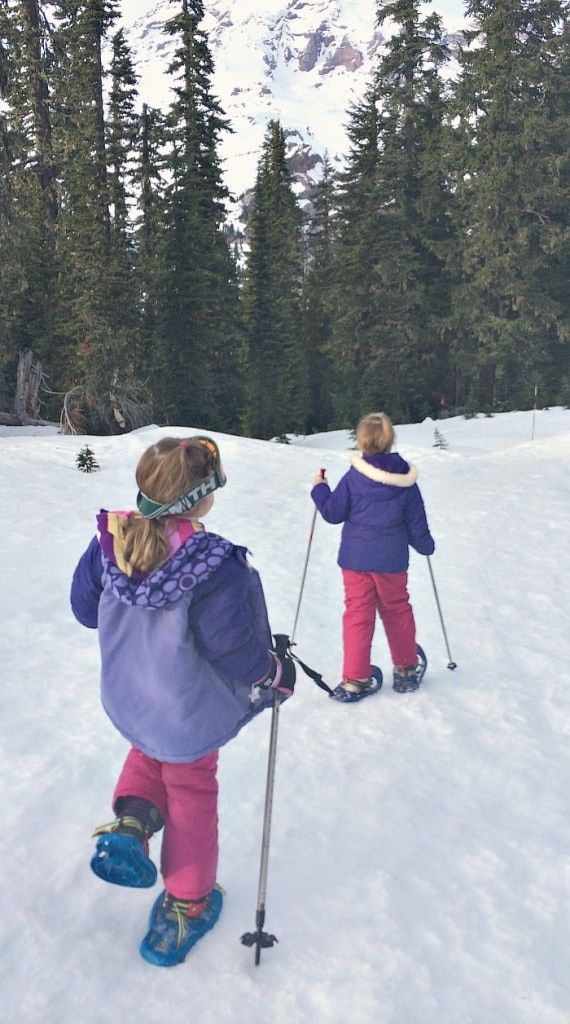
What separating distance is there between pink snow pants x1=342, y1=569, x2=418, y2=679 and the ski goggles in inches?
94.7

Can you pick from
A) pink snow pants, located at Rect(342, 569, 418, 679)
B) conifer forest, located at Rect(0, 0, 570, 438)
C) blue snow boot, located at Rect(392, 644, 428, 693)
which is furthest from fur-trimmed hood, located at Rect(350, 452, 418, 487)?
conifer forest, located at Rect(0, 0, 570, 438)

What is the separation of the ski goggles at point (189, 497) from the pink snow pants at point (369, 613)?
7.89 ft

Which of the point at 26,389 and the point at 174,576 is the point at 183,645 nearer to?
the point at 174,576

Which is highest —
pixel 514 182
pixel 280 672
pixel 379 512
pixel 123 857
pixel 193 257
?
pixel 514 182

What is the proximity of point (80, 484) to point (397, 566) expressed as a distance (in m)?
7.13

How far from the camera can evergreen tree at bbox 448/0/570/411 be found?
27.5 m

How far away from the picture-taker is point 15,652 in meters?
5.38

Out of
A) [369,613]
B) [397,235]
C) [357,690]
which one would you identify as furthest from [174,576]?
[397,235]

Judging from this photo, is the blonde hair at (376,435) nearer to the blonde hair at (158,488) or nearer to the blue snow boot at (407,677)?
the blue snow boot at (407,677)

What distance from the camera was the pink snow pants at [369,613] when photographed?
492 cm

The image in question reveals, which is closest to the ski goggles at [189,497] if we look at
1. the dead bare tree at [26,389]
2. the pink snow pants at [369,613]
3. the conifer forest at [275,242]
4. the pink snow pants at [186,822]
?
the pink snow pants at [186,822]

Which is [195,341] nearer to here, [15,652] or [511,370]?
[511,370]

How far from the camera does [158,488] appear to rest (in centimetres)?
256

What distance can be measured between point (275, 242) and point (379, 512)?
104 ft
